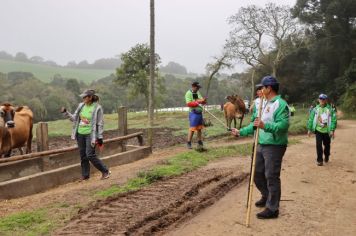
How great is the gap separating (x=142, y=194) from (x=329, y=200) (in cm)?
311

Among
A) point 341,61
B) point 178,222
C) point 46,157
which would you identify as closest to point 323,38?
point 341,61

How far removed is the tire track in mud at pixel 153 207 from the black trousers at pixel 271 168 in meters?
1.15

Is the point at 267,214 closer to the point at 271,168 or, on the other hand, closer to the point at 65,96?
the point at 271,168

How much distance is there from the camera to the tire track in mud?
565 centimetres

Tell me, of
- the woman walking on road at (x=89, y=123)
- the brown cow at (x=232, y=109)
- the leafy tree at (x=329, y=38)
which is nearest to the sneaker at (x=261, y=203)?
the woman walking on road at (x=89, y=123)

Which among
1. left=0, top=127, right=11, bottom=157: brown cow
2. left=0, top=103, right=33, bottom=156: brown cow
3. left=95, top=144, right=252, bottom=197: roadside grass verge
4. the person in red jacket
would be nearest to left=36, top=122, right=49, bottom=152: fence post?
left=0, top=103, right=33, bottom=156: brown cow

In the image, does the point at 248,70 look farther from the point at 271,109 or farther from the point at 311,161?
the point at 271,109

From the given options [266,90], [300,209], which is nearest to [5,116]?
[266,90]

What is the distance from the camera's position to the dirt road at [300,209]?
562 centimetres

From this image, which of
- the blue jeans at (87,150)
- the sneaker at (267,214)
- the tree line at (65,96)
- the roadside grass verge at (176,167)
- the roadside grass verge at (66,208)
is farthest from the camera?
the tree line at (65,96)

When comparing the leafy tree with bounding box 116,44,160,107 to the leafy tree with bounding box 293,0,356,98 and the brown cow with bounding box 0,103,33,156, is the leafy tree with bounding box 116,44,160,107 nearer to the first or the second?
the leafy tree with bounding box 293,0,356,98

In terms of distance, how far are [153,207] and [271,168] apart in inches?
74.7

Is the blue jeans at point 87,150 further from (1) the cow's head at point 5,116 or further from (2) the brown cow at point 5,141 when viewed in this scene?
(2) the brown cow at point 5,141

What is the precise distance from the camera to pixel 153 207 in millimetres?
6578
